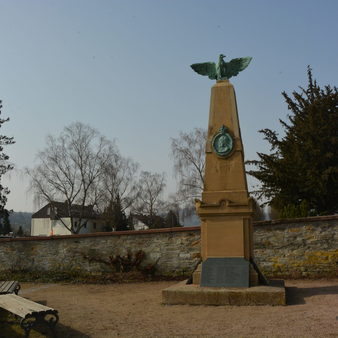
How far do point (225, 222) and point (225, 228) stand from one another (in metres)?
0.13

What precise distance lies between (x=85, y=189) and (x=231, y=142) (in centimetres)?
2533

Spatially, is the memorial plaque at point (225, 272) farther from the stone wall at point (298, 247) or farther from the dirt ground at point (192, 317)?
the stone wall at point (298, 247)

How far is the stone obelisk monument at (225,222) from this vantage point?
750cm

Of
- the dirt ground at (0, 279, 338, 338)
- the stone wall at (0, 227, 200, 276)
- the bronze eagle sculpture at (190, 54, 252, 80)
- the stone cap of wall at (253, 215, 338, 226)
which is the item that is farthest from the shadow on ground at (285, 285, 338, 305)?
the bronze eagle sculpture at (190, 54, 252, 80)

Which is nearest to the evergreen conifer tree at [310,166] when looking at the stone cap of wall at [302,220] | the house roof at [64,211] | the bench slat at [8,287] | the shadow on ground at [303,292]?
the stone cap of wall at [302,220]

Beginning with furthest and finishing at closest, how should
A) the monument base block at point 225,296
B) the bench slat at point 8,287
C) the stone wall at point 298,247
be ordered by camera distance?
1. the stone wall at point 298,247
2. the bench slat at point 8,287
3. the monument base block at point 225,296

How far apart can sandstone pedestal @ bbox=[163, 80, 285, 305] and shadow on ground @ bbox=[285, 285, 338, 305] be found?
0.41 m

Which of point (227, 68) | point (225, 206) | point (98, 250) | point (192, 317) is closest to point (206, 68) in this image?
point (227, 68)

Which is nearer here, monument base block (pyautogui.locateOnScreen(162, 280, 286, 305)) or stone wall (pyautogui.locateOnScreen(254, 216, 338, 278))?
monument base block (pyautogui.locateOnScreen(162, 280, 286, 305))

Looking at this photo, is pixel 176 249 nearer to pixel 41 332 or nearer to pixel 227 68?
pixel 227 68

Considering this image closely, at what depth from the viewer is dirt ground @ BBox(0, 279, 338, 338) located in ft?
→ 17.9

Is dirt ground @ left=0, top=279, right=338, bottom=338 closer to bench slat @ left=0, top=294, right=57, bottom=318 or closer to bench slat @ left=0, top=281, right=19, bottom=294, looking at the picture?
bench slat @ left=0, top=294, right=57, bottom=318

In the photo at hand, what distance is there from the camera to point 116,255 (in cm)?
1330

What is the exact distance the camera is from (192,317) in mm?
6445
